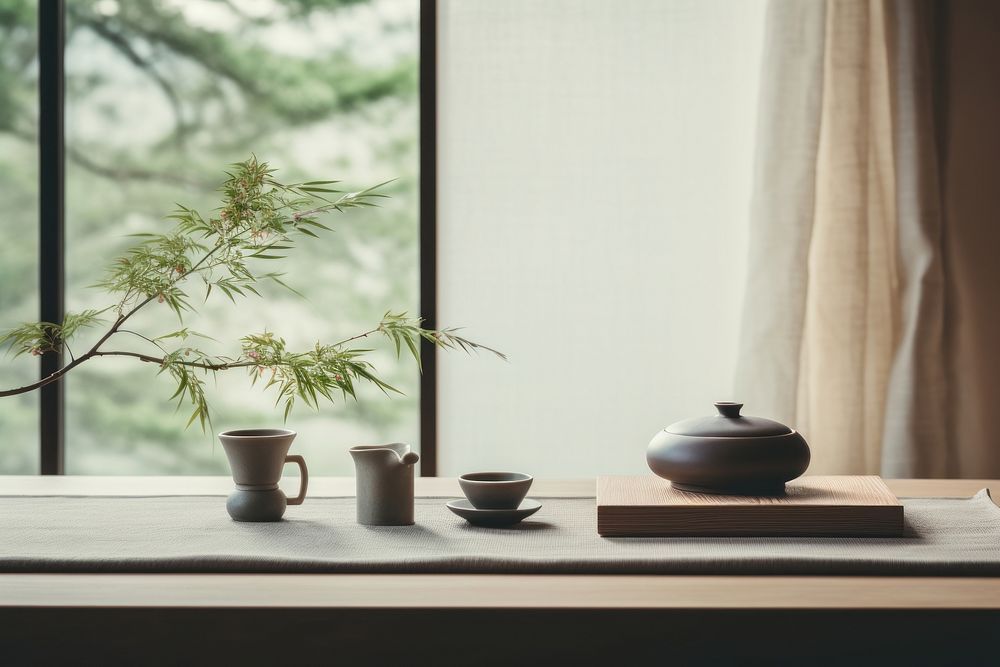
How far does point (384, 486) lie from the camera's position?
1237 millimetres

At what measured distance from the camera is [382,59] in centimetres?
432

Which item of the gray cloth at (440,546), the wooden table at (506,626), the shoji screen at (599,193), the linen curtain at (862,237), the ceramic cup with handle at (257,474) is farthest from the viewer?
the shoji screen at (599,193)

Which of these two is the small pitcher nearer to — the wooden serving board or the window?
the wooden serving board

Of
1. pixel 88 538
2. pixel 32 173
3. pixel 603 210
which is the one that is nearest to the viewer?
pixel 88 538

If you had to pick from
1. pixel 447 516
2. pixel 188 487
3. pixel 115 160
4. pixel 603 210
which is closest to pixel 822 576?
pixel 447 516

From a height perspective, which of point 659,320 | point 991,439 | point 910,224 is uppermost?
point 910,224

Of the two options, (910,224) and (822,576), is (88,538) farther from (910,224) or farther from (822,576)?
(910,224)

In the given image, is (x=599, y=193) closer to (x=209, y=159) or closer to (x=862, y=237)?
(x=862, y=237)

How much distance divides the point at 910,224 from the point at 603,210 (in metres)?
0.78

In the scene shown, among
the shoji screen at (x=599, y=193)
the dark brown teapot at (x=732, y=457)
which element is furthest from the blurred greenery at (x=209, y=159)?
the dark brown teapot at (x=732, y=457)

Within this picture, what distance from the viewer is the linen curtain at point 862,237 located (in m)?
2.20

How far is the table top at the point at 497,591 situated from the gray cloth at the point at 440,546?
19 mm

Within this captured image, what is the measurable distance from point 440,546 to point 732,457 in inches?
16.1

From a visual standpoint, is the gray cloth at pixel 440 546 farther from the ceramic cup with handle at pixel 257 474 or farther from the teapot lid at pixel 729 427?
the teapot lid at pixel 729 427
